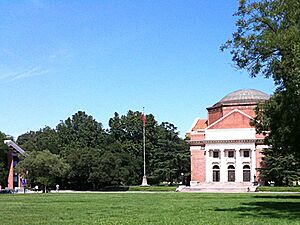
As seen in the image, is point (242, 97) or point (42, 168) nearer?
point (42, 168)

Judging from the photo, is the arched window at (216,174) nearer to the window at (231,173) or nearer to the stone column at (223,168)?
the stone column at (223,168)

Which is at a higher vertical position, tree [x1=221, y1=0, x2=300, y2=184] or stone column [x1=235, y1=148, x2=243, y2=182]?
tree [x1=221, y1=0, x2=300, y2=184]

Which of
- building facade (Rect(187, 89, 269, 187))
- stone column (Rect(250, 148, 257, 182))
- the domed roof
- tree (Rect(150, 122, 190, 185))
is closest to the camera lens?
stone column (Rect(250, 148, 257, 182))

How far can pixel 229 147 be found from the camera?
9500cm

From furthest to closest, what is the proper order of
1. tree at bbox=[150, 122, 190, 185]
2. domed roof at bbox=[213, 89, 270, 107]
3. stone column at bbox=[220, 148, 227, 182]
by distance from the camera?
tree at bbox=[150, 122, 190, 185], domed roof at bbox=[213, 89, 270, 107], stone column at bbox=[220, 148, 227, 182]

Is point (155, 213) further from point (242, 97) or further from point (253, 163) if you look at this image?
point (242, 97)

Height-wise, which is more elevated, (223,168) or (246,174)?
(223,168)

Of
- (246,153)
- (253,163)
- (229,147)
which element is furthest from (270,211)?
(229,147)

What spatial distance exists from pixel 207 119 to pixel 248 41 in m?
82.5

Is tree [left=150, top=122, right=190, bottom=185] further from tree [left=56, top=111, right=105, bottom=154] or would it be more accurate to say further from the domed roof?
tree [left=56, top=111, right=105, bottom=154]

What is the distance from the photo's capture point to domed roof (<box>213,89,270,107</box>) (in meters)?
97.6

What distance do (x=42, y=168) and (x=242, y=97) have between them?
130 feet

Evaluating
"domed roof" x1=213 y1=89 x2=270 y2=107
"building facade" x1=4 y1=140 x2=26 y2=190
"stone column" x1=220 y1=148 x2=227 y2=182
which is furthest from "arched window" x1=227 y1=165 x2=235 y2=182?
"building facade" x1=4 y1=140 x2=26 y2=190

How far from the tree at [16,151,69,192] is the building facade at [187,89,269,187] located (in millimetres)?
24907
